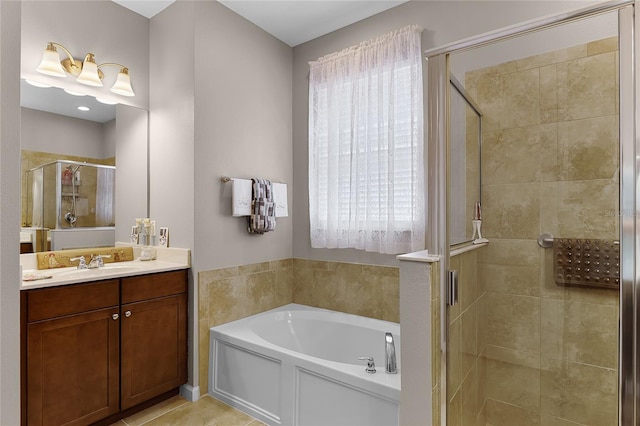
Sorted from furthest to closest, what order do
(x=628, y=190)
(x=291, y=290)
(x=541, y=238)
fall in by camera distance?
(x=291, y=290) < (x=541, y=238) < (x=628, y=190)

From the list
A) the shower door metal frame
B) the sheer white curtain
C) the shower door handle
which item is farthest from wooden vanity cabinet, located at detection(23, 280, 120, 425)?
the shower door metal frame

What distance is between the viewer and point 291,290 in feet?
10.7

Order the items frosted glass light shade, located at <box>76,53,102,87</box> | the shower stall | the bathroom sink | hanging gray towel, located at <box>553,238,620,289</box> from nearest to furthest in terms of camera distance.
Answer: hanging gray towel, located at <box>553,238,620,289</box>
the bathroom sink
the shower stall
frosted glass light shade, located at <box>76,53,102,87</box>

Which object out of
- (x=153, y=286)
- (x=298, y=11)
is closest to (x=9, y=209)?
(x=153, y=286)

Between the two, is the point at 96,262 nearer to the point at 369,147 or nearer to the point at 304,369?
the point at 304,369

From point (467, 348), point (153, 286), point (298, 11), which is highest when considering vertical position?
point (298, 11)

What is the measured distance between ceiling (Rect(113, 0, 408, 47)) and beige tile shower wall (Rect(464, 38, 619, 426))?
4.64 feet

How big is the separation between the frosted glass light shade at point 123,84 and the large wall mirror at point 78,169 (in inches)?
5.3

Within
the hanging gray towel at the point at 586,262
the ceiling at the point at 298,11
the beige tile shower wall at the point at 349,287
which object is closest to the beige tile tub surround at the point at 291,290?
the beige tile shower wall at the point at 349,287

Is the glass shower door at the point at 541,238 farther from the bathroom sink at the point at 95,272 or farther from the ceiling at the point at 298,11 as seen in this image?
the bathroom sink at the point at 95,272

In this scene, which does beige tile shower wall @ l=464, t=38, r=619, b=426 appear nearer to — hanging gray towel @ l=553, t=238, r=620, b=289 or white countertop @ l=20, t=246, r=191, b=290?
hanging gray towel @ l=553, t=238, r=620, b=289

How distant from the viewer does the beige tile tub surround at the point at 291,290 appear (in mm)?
2548

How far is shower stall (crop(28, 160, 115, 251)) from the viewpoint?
2299 mm

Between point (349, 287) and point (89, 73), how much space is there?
2449mm
